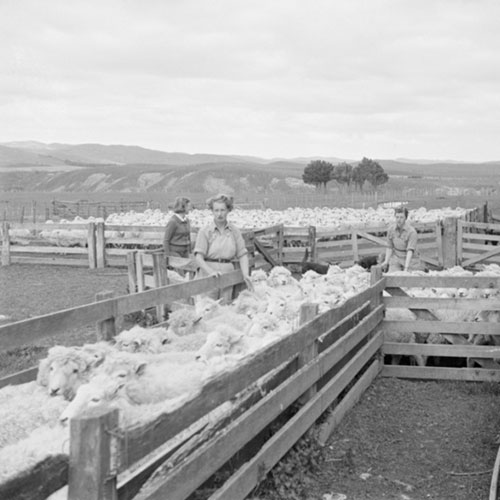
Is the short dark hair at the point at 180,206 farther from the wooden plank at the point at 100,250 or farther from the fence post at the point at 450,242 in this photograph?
the fence post at the point at 450,242

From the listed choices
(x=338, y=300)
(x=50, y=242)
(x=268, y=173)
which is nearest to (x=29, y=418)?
(x=338, y=300)

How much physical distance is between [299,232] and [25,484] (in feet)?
52.5

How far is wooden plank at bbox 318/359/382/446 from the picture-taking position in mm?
5454

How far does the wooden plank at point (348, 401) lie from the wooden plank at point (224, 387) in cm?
52

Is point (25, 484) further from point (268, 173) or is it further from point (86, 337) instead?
point (268, 173)

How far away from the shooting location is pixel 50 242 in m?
21.3

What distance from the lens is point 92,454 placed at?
8.17 feet

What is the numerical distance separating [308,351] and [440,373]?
9.48 feet

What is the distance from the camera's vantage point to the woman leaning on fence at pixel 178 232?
1048 centimetres

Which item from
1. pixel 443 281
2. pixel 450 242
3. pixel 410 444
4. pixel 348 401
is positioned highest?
pixel 443 281

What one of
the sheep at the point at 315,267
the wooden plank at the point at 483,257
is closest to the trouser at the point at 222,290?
the sheep at the point at 315,267

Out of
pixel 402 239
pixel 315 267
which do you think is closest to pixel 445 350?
pixel 402 239

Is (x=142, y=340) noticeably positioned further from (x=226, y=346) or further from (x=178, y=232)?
(x=178, y=232)

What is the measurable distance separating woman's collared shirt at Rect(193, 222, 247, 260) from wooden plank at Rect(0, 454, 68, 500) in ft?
17.5
